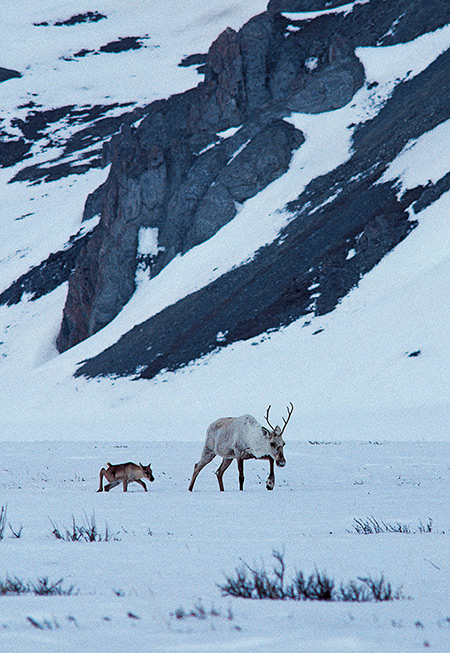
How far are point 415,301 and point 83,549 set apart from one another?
31.9 m

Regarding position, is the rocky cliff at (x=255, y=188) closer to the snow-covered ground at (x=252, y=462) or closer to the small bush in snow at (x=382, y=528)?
the snow-covered ground at (x=252, y=462)

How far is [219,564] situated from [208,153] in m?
63.9

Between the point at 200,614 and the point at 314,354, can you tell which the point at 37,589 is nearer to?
the point at 200,614

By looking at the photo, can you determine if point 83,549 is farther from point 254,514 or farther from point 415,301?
point 415,301

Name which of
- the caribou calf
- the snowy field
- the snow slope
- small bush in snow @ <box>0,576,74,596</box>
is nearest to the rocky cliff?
the snow slope

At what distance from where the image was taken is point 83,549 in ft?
17.7

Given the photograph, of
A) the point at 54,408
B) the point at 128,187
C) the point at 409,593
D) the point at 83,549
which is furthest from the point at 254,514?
the point at 128,187

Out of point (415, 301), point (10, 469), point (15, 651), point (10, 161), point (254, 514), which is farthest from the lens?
point (10, 161)

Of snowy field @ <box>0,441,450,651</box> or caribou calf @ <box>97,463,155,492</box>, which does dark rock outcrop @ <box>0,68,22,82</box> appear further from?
snowy field @ <box>0,441,450,651</box>

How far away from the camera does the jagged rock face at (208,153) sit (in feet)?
199

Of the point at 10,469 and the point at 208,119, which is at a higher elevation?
the point at 208,119

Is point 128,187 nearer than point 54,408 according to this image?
No

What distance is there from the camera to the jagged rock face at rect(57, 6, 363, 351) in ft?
199

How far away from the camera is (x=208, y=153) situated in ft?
217
